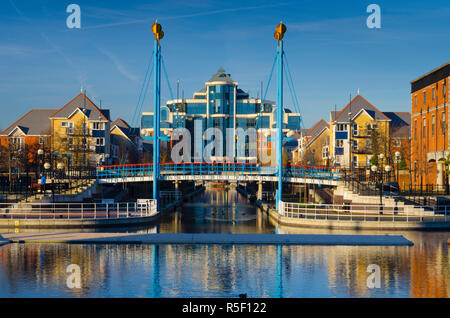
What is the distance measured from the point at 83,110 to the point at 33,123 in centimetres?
1475

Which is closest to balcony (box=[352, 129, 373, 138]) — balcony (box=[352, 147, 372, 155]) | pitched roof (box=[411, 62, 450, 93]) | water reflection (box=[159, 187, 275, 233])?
balcony (box=[352, 147, 372, 155])

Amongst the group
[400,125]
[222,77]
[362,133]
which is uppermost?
[222,77]

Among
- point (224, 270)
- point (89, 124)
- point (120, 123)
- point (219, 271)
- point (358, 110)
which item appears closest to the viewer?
point (219, 271)

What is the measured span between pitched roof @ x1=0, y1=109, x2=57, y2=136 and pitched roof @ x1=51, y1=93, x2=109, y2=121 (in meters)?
5.78

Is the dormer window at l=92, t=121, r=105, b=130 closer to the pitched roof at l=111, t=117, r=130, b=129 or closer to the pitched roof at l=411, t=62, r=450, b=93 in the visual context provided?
the pitched roof at l=111, t=117, r=130, b=129

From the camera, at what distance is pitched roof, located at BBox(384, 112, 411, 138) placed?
8162cm

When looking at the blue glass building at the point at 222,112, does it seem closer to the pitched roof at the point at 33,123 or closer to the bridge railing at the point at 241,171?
the pitched roof at the point at 33,123

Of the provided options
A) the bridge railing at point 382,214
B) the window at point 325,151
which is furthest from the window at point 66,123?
the bridge railing at point 382,214

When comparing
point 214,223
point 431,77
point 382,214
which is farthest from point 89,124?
point 382,214

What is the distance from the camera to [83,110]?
270 feet

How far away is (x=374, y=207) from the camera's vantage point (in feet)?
126

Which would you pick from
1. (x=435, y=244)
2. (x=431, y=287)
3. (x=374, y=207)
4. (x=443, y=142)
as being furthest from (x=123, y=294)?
(x=443, y=142)

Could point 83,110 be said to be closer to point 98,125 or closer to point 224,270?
point 98,125

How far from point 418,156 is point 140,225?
129 ft
